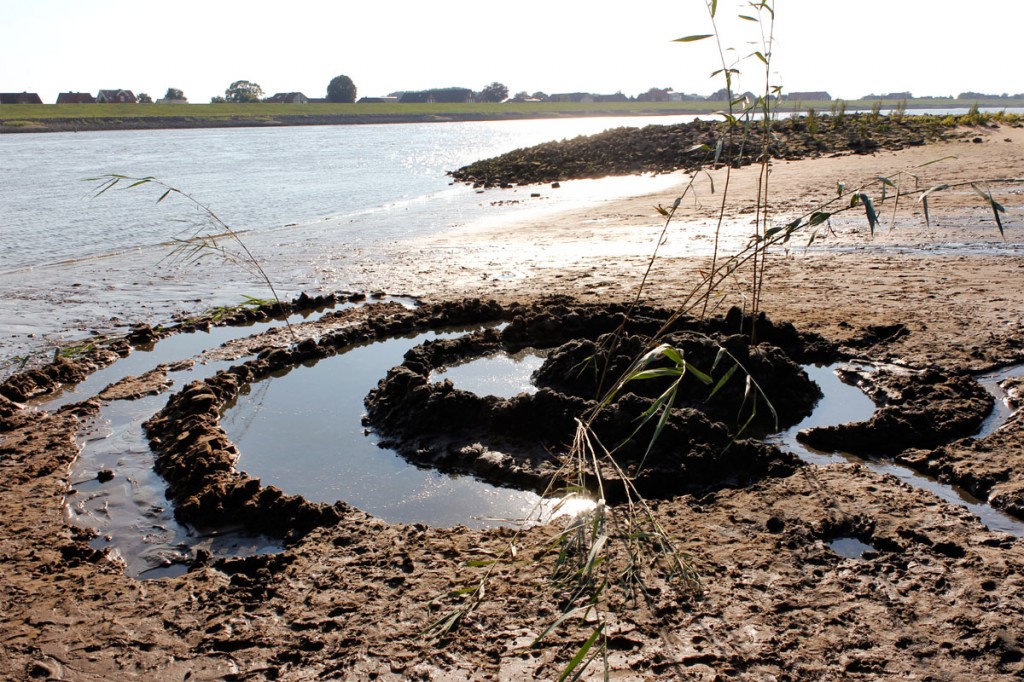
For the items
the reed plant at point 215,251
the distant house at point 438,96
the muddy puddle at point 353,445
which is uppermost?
the distant house at point 438,96

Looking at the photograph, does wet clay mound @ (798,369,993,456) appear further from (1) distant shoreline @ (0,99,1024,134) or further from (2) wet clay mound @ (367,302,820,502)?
(1) distant shoreline @ (0,99,1024,134)

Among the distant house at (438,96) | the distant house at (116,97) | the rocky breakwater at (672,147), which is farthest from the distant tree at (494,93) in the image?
the rocky breakwater at (672,147)

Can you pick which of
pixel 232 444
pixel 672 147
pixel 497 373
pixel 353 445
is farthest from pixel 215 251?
pixel 672 147

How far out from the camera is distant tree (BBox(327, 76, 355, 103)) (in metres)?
107

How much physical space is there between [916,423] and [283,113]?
8361 cm

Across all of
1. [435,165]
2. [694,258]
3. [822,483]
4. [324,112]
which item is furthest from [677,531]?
[324,112]

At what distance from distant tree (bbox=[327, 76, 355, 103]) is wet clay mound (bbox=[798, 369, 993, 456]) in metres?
110

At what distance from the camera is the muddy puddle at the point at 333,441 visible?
14.1ft

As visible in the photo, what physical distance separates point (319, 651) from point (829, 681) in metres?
1.88

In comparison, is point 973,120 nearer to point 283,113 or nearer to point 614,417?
point 614,417

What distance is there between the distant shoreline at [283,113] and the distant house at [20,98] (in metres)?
5.78

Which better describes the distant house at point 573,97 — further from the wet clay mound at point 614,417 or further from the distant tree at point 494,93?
the wet clay mound at point 614,417

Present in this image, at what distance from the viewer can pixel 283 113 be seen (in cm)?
8100

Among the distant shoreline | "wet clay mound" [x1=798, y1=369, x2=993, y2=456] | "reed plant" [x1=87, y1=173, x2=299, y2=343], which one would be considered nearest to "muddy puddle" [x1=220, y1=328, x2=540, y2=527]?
"reed plant" [x1=87, y1=173, x2=299, y2=343]
